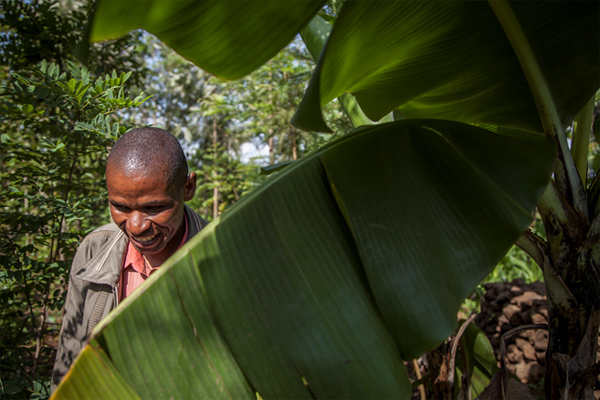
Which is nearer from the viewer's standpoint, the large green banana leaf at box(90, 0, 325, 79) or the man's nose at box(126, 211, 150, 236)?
the large green banana leaf at box(90, 0, 325, 79)

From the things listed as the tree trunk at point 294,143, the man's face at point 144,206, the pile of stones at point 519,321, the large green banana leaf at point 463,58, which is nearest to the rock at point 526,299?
the pile of stones at point 519,321

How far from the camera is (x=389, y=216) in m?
1.21

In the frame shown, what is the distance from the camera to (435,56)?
1394mm

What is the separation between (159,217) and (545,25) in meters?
1.41

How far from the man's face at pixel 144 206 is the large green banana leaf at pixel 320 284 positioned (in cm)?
45

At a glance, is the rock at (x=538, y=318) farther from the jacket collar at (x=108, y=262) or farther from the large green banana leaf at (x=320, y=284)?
the jacket collar at (x=108, y=262)

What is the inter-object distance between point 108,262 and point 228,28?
1053 mm

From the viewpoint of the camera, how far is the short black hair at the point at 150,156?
1.43m

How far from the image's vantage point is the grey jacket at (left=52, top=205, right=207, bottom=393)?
5.11 feet

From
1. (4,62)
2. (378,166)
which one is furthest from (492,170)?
(4,62)

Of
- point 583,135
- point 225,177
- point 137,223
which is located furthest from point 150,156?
point 225,177

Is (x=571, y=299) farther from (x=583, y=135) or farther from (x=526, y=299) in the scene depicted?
(x=526, y=299)

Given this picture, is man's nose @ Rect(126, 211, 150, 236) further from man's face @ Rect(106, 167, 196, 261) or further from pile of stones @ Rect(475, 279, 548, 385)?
pile of stones @ Rect(475, 279, 548, 385)

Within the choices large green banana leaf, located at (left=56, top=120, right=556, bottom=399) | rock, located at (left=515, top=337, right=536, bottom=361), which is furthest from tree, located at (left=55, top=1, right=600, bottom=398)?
rock, located at (left=515, top=337, right=536, bottom=361)
